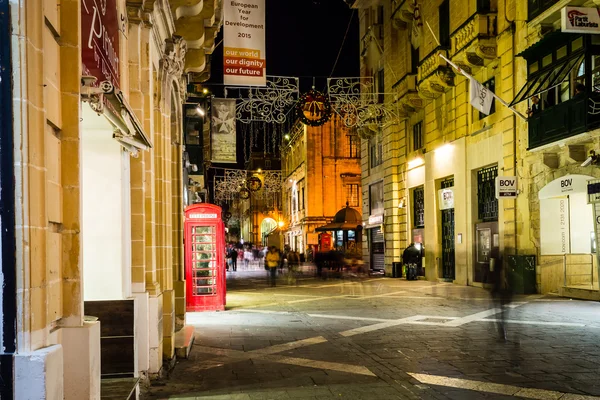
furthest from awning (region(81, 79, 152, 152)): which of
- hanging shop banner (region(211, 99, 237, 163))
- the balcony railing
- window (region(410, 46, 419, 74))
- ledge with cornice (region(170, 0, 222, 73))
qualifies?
window (region(410, 46, 419, 74))

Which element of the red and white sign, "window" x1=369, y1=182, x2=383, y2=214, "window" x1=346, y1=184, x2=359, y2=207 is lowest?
"window" x1=369, y1=182, x2=383, y2=214

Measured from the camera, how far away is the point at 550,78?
19.0m

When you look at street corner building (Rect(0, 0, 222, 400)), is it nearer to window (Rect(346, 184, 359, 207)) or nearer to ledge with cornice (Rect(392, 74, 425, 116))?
ledge with cornice (Rect(392, 74, 425, 116))

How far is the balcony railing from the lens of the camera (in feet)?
60.7

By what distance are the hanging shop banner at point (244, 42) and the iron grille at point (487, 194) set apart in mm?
11484

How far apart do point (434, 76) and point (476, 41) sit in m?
3.71

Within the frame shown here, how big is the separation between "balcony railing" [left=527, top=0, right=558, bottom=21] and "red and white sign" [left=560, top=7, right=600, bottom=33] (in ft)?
9.16

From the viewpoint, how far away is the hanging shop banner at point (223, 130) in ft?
62.2

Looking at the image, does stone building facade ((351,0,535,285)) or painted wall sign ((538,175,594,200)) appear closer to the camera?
painted wall sign ((538,175,594,200))

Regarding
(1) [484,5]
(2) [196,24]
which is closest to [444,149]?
(1) [484,5]

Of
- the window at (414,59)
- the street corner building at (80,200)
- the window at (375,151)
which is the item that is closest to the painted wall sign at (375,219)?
the window at (375,151)

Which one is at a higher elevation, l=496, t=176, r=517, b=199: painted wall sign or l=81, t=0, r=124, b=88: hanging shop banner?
l=81, t=0, r=124, b=88: hanging shop banner

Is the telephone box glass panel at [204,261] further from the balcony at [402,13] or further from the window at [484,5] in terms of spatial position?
the balcony at [402,13]

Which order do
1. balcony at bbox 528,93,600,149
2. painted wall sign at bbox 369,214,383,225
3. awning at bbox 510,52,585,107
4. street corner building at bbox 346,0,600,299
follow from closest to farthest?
balcony at bbox 528,93,600,149 < awning at bbox 510,52,585,107 < street corner building at bbox 346,0,600,299 < painted wall sign at bbox 369,214,383,225
